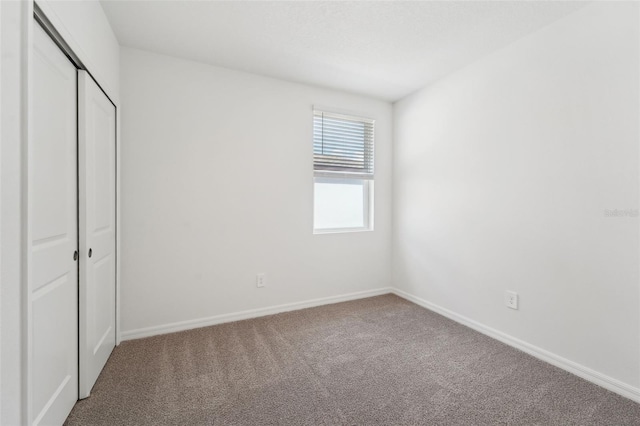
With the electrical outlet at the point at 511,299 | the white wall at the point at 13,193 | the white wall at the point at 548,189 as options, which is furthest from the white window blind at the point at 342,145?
the white wall at the point at 13,193

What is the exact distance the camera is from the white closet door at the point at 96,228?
166 cm

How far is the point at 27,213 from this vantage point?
1078mm

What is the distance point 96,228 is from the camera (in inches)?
73.4

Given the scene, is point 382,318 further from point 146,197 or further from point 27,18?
point 27,18

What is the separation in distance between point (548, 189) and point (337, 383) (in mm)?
2085

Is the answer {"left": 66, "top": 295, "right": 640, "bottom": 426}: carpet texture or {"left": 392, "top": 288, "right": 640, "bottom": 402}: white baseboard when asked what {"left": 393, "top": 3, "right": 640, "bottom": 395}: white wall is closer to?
{"left": 392, "top": 288, "right": 640, "bottom": 402}: white baseboard

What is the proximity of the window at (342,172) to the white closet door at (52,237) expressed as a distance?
2173 mm

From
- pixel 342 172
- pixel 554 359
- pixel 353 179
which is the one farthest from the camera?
pixel 353 179

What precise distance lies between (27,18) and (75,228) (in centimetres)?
104

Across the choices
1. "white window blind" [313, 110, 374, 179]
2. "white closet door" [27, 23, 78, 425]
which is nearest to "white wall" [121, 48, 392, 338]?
"white window blind" [313, 110, 374, 179]

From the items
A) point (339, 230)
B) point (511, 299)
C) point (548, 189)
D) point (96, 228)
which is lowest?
point (511, 299)

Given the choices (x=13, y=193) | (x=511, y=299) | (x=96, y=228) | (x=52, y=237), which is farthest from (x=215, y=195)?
(x=511, y=299)

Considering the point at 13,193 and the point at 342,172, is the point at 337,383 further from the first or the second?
the point at 342,172

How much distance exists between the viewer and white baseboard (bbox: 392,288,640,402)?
1755mm
